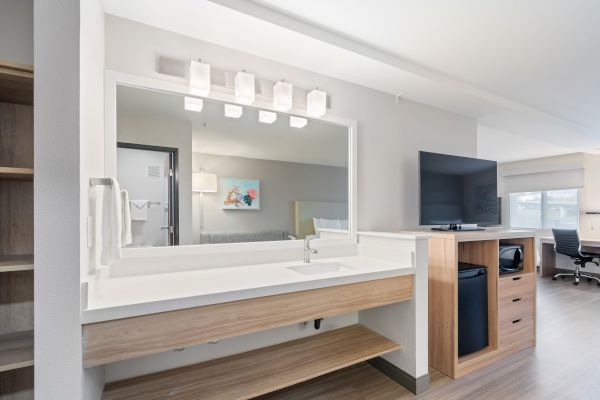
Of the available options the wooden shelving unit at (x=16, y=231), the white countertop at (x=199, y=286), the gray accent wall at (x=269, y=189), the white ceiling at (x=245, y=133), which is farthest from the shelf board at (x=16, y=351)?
the white ceiling at (x=245, y=133)

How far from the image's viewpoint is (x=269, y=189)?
6.91 ft

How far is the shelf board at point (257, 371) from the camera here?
1.42 meters

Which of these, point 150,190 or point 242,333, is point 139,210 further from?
point 242,333

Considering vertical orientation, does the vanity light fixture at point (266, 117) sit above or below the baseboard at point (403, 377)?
above

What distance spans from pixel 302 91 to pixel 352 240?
1.23 m

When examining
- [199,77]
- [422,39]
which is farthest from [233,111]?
[422,39]

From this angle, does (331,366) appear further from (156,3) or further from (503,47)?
(503,47)

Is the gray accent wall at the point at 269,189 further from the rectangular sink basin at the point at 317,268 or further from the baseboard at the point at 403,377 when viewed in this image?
the baseboard at the point at 403,377

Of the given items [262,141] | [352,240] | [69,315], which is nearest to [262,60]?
[262,141]

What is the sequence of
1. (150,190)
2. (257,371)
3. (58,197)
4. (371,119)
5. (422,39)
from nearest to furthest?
(58,197) < (257,371) < (150,190) < (422,39) < (371,119)

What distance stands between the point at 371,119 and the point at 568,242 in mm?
4759

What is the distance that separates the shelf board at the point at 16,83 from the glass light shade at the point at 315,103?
1536 millimetres

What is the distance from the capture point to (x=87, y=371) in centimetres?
111

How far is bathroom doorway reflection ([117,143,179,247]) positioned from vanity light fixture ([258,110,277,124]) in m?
0.63
